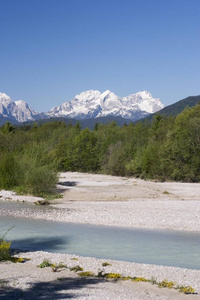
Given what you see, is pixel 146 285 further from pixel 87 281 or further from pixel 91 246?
pixel 91 246

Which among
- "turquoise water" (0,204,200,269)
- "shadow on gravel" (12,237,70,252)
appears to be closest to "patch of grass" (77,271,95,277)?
"turquoise water" (0,204,200,269)

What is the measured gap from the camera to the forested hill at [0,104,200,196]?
3272 centimetres

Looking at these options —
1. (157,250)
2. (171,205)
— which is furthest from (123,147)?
(157,250)

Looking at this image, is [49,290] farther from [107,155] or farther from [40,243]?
[107,155]

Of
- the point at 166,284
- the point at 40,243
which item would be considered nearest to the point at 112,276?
the point at 166,284

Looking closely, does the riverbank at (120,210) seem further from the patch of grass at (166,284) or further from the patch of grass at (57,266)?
the patch of grass at (166,284)

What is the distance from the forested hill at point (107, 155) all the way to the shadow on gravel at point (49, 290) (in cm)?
2128

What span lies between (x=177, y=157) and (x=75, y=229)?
34303 millimetres

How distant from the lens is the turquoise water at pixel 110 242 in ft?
46.0

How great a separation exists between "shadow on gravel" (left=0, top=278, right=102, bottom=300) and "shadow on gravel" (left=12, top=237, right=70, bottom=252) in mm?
4361

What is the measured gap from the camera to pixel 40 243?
16.0 meters

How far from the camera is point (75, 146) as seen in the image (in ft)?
228

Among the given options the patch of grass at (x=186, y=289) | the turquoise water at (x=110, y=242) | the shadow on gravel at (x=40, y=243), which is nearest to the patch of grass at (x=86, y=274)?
the patch of grass at (x=186, y=289)

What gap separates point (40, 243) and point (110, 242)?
115 inches
